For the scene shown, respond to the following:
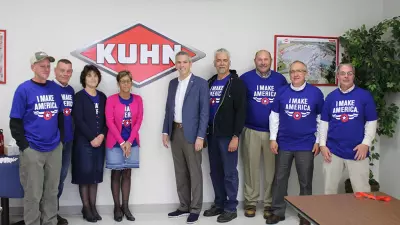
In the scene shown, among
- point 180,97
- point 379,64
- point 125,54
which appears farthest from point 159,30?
point 379,64

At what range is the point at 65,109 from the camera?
3.36 meters

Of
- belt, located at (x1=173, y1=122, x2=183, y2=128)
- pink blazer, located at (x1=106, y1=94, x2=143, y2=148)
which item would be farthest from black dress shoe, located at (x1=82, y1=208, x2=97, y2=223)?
belt, located at (x1=173, y1=122, x2=183, y2=128)

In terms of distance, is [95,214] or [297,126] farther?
[95,214]

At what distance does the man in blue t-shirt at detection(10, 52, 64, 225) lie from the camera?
2883mm

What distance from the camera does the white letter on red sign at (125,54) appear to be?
12.7 ft

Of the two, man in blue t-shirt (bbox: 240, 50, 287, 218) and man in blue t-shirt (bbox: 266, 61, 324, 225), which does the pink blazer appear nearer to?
man in blue t-shirt (bbox: 240, 50, 287, 218)

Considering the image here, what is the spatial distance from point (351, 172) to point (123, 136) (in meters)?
2.17

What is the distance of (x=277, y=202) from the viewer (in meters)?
3.58

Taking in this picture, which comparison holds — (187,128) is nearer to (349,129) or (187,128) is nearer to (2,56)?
(349,129)

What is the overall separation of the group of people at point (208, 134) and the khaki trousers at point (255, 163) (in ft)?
0.04

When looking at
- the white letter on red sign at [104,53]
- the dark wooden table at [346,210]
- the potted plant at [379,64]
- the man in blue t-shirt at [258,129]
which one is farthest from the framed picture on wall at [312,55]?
the dark wooden table at [346,210]

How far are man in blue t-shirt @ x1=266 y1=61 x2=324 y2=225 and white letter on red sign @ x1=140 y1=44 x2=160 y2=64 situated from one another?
4.56 feet

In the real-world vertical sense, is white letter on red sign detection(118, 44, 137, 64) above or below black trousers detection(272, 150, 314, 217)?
above

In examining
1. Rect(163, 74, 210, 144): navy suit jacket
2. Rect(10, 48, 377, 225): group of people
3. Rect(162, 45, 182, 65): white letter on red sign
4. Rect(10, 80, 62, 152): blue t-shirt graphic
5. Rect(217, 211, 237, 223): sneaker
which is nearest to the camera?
Rect(10, 80, 62, 152): blue t-shirt graphic
